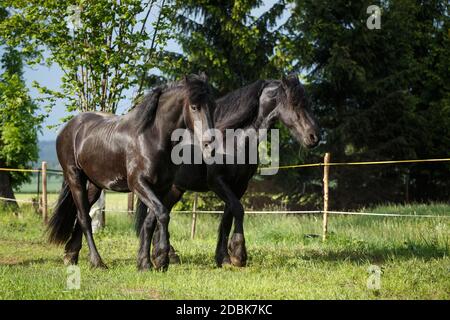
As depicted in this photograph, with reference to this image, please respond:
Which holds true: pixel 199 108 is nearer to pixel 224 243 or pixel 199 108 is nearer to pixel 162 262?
pixel 162 262

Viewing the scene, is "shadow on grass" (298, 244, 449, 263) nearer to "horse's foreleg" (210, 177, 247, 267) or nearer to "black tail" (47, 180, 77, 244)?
"horse's foreleg" (210, 177, 247, 267)

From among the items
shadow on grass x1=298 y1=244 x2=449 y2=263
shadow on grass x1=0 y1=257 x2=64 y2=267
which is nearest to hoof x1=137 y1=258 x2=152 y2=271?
shadow on grass x1=0 y1=257 x2=64 y2=267


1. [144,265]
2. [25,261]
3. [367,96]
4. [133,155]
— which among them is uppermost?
[367,96]

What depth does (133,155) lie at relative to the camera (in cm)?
645

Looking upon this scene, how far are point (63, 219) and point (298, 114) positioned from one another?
367cm

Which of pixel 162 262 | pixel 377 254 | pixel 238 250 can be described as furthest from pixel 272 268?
pixel 377 254

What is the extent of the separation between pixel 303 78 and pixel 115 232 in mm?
10491

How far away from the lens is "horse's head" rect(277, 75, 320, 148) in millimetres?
6629

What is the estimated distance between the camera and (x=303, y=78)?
20312 millimetres

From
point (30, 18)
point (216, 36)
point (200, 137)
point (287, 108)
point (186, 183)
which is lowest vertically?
point (186, 183)

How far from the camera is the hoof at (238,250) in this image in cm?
671

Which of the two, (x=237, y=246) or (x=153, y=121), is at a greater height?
(x=153, y=121)

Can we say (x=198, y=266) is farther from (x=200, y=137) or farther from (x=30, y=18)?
(x=30, y=18)
